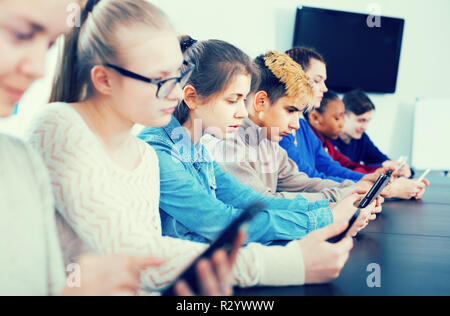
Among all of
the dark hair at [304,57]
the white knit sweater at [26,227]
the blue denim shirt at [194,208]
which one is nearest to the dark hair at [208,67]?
the blue denim shirt at [194,208]

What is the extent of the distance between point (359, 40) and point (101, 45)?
3741 millimetres

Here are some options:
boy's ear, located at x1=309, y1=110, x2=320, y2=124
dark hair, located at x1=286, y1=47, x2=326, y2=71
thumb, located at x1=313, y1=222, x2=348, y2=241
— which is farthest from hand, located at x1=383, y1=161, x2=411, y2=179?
thumb, located at x1=313, y1=222, x2=348, y2=241

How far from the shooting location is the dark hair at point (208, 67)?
3.77ft

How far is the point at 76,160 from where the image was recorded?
0.61 metres

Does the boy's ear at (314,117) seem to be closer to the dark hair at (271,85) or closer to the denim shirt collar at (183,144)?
the dark hair at (271,85)

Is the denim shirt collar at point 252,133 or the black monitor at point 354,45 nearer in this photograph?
the denim shirt collar at point 252,133

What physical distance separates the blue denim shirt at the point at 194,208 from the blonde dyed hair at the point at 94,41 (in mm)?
275

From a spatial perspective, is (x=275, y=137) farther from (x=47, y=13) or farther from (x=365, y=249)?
(x=47, y=13)

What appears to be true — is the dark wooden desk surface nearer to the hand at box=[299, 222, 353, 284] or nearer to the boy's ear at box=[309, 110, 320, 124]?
the hand at box=[299, 222, 353, 284]

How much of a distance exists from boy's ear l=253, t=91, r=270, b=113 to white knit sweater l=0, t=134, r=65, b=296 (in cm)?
108

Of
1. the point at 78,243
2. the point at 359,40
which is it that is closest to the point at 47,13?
the point at 78,243

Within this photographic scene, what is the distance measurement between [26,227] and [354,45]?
3.92 m

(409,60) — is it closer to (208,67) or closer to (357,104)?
(357,104)

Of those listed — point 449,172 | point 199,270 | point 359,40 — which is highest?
point 359,40
